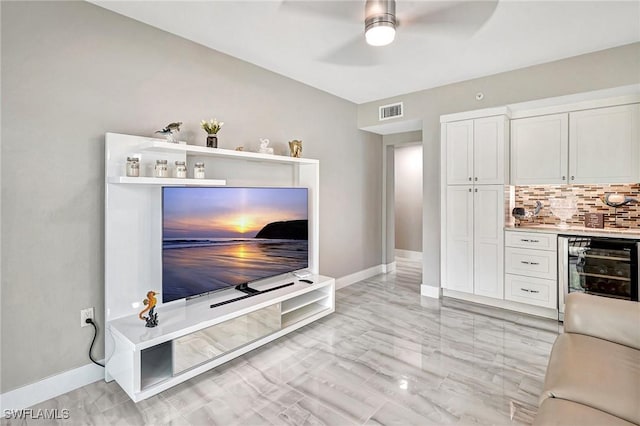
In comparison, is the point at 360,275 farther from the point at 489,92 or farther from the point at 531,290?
the point at 489,92

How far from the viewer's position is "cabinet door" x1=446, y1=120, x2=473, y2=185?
143 inches

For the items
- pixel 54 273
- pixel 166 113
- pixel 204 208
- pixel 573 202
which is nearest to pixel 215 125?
pixel 166 113

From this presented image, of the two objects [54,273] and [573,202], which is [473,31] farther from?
[54,273]

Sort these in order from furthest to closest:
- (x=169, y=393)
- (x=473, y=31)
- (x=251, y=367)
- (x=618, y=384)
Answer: (x=473, y=31)
(x=251, y=367)
(x=169, y=393)
(x=618, y=384)

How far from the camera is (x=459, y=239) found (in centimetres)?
372

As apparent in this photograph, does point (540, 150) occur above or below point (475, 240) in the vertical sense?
above

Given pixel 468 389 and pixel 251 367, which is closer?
pixel 468 389

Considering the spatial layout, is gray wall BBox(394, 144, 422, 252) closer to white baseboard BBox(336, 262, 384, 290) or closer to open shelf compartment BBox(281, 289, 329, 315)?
white baseboard BBox(336, 262, 384, 290)

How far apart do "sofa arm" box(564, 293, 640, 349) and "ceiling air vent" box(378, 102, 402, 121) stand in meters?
2.97

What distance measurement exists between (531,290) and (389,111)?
268cm

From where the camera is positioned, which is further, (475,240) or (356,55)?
(475,240)

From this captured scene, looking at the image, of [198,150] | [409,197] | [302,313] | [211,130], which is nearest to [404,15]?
[211,130]

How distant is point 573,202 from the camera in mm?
3547

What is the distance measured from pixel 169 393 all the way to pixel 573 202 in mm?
4264
